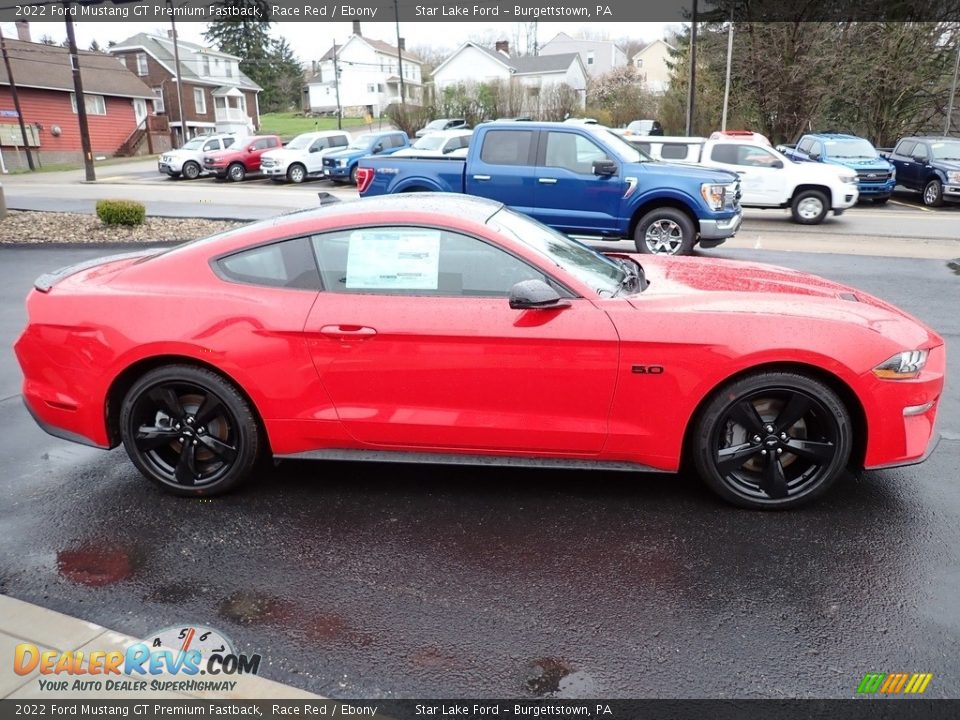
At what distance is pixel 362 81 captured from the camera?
259 feet

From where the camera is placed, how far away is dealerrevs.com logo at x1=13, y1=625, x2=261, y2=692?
101 inches

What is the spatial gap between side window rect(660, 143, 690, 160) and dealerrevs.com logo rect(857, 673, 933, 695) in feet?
49.3

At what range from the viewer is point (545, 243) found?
4086mm

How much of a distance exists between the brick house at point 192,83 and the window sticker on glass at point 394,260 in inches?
2191

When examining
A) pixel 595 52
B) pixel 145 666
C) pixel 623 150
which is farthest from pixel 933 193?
pixel 595 52

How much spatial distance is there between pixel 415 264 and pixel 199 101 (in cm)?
6361

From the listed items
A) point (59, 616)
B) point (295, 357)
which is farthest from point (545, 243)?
point (59, 616)

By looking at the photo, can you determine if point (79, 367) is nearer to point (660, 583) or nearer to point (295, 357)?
point (295, 357)

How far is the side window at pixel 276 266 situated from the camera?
12.4ft

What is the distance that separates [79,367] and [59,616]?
136cm

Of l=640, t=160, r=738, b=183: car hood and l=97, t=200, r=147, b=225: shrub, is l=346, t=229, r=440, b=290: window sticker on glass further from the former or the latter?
l=97, t=200, r=147, b=225: shrub

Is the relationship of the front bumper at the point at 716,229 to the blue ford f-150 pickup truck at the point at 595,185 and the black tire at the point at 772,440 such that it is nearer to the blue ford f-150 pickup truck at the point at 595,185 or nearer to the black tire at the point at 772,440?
the blue ford f-150 pickup truck at the point at 595,185

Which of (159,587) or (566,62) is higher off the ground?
(566,62)

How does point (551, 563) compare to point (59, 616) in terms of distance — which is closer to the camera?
point (59, 616)
